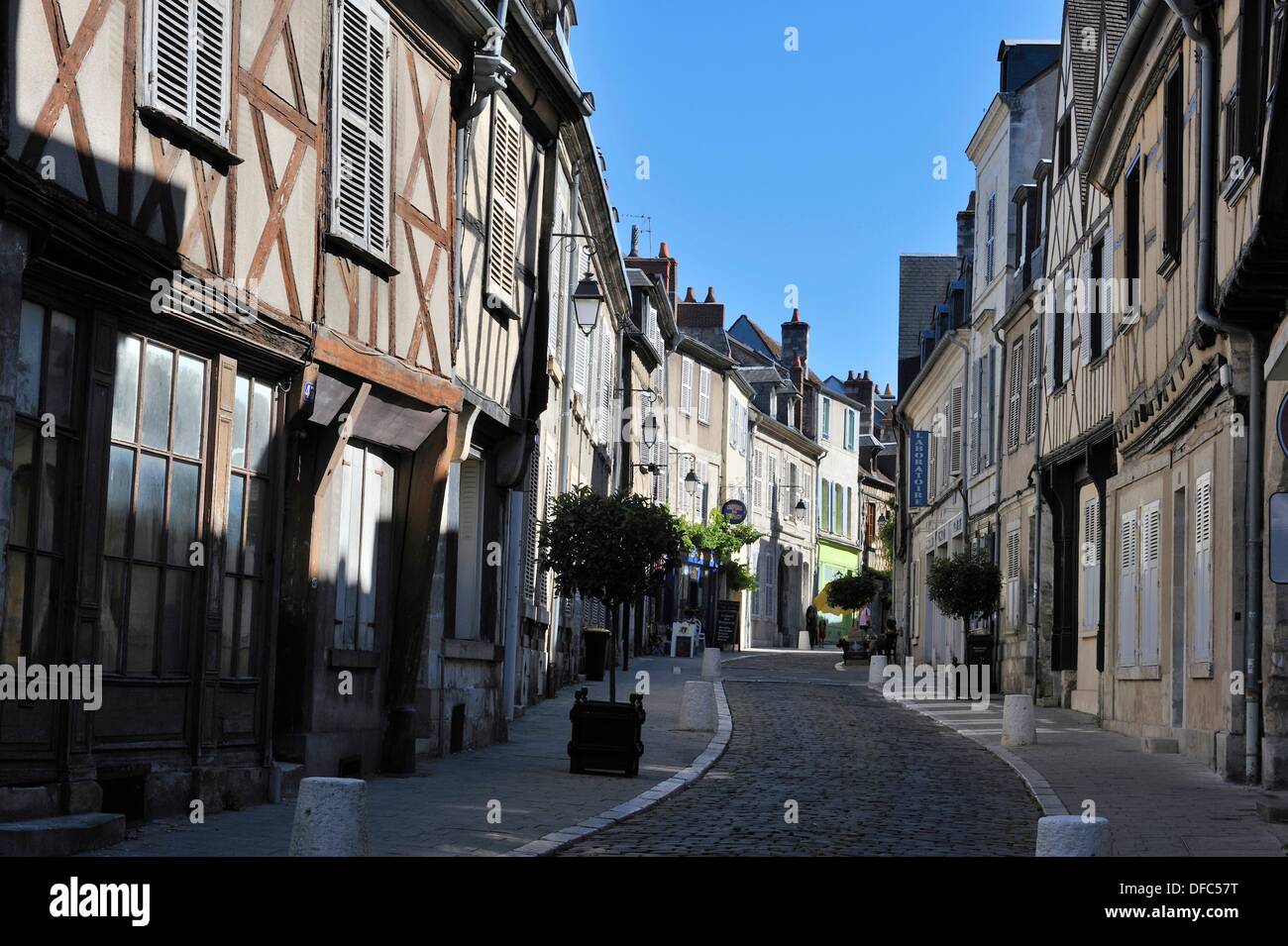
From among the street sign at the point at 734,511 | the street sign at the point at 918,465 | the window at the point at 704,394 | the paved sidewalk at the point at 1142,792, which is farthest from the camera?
the window at the point at 704,394

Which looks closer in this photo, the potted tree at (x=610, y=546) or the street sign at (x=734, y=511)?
the potted tree at (x=610, y=546)

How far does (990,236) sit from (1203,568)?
15988 mm

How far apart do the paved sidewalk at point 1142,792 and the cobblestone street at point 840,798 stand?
1.19 feet

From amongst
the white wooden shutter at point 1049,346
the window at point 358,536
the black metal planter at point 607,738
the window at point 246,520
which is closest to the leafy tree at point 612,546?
the black metal planter at point 607,738

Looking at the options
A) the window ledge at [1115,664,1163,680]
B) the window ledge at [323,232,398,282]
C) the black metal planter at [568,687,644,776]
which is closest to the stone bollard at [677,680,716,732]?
the window ledge at [1115,664,1163,680]

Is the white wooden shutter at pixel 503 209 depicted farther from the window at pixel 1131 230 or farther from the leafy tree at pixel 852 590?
the leafy tree at pixel 852 590

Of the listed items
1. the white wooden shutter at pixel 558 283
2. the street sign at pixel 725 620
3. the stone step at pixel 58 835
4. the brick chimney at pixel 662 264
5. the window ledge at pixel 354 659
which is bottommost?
the stone step at pixel 58 835

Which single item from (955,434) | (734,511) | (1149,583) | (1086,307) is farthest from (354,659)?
(734,511)

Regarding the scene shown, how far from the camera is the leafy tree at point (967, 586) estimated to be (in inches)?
1030

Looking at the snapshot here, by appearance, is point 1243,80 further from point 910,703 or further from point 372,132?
point 910,703

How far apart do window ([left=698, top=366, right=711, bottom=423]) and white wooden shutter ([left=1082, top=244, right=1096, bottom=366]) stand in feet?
86.8

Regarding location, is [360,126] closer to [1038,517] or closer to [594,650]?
[1038,517]
